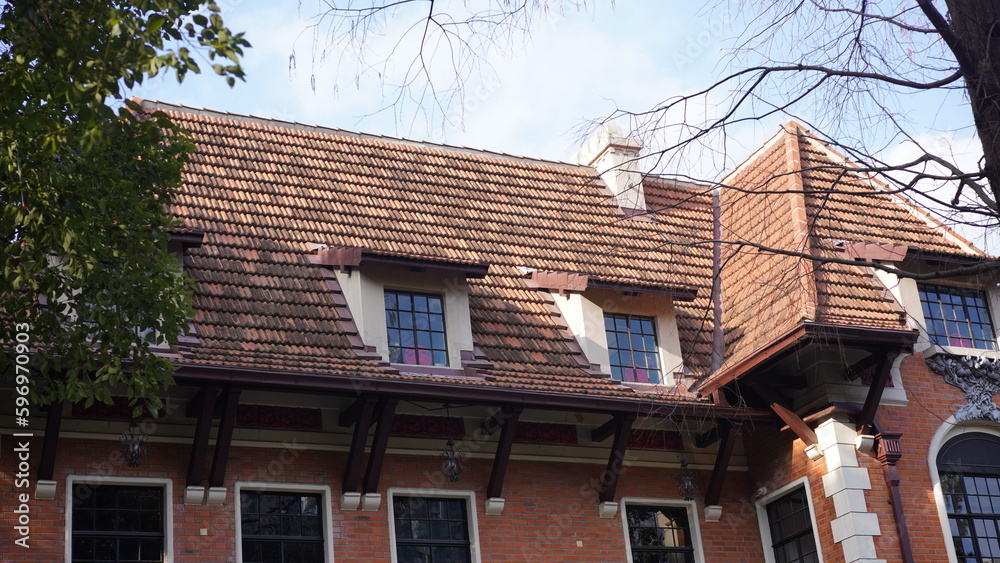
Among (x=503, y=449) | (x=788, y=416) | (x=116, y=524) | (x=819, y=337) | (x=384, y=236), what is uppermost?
(x=384, y=236)

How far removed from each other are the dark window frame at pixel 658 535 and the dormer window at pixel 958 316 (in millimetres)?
4114

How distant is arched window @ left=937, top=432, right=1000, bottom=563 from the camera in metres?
14.3

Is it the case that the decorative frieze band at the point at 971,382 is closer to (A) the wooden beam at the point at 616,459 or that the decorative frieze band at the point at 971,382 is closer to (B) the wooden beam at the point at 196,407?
(A) the wooden beam at the point at 616,459

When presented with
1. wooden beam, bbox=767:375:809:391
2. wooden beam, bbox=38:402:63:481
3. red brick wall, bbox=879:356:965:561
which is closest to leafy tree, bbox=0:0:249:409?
wooden beam, bbox=38:402:63:481

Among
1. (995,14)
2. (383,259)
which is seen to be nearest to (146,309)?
(383,259)

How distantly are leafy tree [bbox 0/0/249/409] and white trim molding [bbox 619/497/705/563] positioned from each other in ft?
20.3

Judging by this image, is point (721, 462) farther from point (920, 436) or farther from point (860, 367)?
point (920, 436)

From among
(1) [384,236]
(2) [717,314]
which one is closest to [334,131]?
(1) [384,236]

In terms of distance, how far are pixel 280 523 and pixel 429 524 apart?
1723 millimetres

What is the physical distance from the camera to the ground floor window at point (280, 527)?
41.4 feet

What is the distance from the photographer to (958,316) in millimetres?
15828

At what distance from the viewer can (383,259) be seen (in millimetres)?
14227

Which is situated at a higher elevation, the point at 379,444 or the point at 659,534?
the point at 379,444

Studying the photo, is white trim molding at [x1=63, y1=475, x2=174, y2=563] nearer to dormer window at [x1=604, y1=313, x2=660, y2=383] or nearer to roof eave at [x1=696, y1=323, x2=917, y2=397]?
dormer window at [x1=604, y1=313, x2=660, y2=383]
